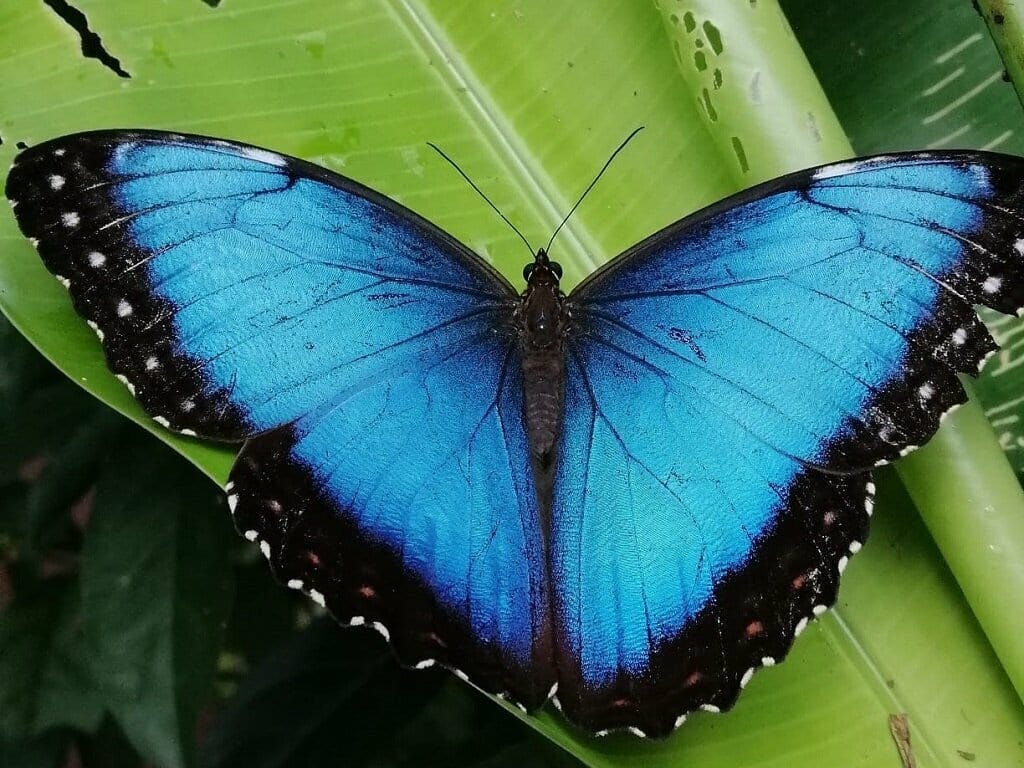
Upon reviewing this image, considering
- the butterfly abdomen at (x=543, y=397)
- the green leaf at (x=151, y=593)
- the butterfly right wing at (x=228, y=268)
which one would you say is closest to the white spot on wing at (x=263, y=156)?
the butterfly right wing at (x=228, y=268)

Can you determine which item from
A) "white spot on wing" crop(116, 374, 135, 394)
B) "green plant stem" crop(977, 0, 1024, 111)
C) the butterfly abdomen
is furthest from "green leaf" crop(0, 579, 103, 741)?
"green plant stem" crop(977, 0, 1024, 111)

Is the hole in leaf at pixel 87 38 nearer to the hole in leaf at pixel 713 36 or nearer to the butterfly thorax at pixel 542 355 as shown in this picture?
the butterfly thorax at pixel 542 355

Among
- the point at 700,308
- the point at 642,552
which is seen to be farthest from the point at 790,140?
the point at 642,552

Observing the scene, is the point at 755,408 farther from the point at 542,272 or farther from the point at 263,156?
the point at 263,156

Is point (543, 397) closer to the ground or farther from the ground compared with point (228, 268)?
closer to the ground

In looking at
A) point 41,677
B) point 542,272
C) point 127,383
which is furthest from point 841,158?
point 41,677

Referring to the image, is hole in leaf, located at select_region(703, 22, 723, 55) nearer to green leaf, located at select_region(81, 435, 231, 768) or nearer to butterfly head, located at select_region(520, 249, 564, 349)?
butterfly head, located at select_region(520, 249, 564, 349)
